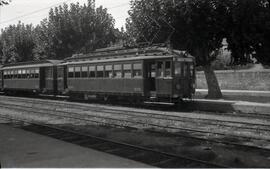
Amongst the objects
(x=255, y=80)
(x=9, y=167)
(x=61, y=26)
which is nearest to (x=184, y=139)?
(x=9, y=167)

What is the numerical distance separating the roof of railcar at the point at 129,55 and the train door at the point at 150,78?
19.3 inches

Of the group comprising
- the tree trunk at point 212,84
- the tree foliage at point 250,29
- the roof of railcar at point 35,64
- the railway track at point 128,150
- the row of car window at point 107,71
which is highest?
the tree foliage at point 250,29

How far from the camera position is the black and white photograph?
1012 centimetres

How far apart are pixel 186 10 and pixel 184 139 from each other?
1235 centimetres

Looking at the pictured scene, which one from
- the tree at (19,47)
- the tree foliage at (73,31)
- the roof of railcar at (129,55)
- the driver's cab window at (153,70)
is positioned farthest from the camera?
the tree at (19,47)

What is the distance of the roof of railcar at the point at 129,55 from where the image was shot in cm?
2102

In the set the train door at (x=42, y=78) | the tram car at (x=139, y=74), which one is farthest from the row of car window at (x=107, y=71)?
the train door at (x=42, y=78)

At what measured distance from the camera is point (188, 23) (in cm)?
2345

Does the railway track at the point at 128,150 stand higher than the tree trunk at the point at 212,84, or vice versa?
the tree trunk at the point at 212,84

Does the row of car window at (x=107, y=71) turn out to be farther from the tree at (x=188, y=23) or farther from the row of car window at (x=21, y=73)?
the row of car window at (x=21, y=73)

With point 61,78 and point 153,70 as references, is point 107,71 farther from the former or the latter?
point 61,78

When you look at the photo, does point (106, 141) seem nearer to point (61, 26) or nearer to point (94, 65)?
point (94, 65)

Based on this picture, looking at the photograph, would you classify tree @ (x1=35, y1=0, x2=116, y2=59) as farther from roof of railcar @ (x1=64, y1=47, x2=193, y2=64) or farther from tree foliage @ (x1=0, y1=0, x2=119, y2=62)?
roof of railcar @ (x1=64, y1=47, x2=193, y2=64)

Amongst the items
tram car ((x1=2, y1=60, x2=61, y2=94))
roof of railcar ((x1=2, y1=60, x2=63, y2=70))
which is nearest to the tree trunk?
roof of railcar ((x1=2, y1=60, x2=63, y2=70))
